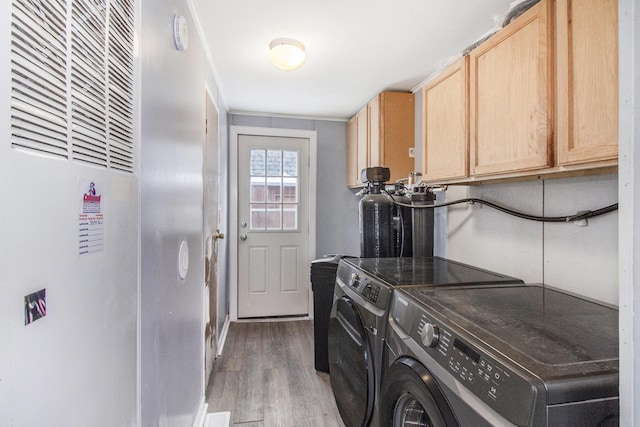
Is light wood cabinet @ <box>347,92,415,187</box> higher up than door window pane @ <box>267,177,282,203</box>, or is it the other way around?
light wood cabinet @ <box>347,92,415,187</box>

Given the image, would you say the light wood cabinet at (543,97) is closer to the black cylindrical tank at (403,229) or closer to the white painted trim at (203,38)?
the black cylindrical tank at (403,229)

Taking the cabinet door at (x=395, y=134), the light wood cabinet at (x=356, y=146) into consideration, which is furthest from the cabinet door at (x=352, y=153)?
the cabinet door at (x=395, y=134)

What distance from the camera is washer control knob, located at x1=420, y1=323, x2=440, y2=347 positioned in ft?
3.04

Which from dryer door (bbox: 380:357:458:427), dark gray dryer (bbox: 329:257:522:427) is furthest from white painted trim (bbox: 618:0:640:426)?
dark gray dryer (bbox: 329:257:522:427)

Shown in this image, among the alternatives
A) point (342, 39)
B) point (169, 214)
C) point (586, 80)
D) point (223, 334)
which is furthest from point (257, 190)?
point (586, 80)

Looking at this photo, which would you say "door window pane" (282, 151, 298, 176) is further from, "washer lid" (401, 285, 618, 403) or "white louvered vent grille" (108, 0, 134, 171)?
"white louvered vent grille" (108, 0, 134, 171)

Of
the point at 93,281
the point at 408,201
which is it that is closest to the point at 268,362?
the point at 408,201

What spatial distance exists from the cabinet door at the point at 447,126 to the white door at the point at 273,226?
2.01 metres

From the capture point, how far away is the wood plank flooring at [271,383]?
1.99 metres

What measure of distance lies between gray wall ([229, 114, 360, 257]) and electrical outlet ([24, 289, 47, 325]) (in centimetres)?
323

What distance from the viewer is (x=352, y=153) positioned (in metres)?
3.57

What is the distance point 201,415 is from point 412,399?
4.67 feet

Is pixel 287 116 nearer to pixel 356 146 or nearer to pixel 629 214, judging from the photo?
pixel 356 146

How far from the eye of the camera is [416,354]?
3.33ft
